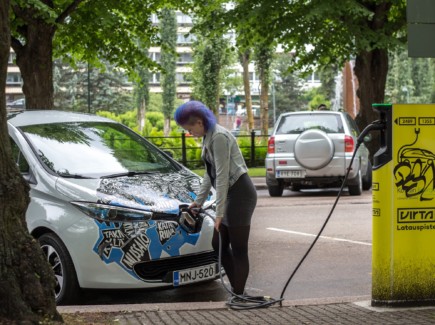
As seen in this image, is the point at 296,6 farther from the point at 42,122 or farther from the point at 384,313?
the point at 384,313

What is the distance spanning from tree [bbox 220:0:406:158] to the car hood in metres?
16.7

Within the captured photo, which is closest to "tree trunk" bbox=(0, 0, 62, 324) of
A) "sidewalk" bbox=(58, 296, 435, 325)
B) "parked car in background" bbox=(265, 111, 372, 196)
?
"sidewalk" bbox=(58, 296, 435, 325)

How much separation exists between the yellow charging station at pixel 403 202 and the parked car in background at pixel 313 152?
11778 millimetres

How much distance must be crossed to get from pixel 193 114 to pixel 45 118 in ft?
8.50

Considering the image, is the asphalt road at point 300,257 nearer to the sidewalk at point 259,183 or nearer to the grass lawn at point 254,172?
the sidewalk at point 259,183

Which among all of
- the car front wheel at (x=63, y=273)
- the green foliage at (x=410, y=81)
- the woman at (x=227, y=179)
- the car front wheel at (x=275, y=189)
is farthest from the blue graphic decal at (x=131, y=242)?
the green foliage at (x=410, y=81)

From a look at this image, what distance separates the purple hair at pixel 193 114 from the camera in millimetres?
7383

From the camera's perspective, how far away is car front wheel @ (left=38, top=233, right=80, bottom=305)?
789cm

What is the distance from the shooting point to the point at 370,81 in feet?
90.1

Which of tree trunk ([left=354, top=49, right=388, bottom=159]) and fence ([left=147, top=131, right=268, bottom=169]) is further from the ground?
tree trunk ([left=354, top=49, right=388, bottom=159])

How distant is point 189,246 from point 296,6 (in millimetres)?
19287

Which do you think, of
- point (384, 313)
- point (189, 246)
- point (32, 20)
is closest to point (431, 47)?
point (384, 313)

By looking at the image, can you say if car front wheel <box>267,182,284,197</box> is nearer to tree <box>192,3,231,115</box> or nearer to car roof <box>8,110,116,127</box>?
car roof <box>8,110,116,127</box>

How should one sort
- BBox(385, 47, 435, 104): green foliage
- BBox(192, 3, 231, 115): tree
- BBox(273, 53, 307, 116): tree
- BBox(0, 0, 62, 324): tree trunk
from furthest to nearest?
BBox(273, 53, 307, 116): tree < BBox(385, 47, 435, 104): green foliage < BBox(192, 3, 231, 115): tree < BBox(0, 0, 62, 324): tree trunk
